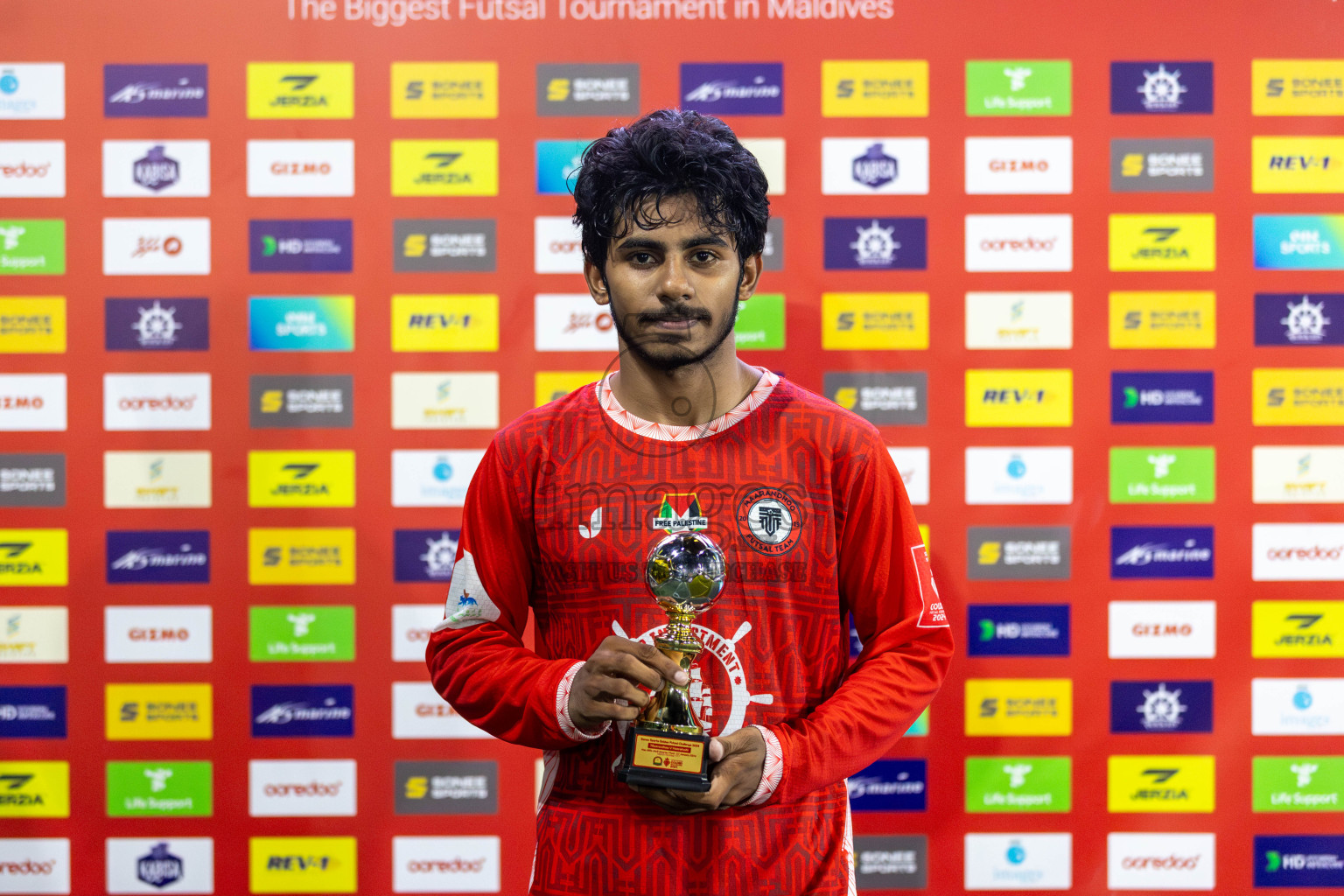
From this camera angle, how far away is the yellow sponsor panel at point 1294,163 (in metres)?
1.99

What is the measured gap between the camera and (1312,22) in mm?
1995

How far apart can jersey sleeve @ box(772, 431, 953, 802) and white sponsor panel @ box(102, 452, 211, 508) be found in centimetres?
150

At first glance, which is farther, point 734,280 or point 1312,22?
point 1312,22

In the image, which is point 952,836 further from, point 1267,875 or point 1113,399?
point 1113,399

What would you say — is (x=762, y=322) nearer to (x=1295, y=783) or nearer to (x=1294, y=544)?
(x=1294, y=544)

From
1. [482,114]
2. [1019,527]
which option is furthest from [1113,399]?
[482,114]

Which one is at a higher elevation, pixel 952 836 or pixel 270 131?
pixel 270 131

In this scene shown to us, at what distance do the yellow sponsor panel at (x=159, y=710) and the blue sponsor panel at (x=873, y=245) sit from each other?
1698 millimetres

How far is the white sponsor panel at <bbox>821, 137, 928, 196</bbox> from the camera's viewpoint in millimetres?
1983

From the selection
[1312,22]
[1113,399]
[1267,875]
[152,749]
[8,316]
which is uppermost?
[1312,22]

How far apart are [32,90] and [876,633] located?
2126mm

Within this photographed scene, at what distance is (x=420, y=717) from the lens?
201 centimetres

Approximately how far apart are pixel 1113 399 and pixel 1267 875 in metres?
1.13

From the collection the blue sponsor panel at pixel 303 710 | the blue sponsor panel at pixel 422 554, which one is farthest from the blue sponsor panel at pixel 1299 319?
the blue sponsor panel at pixel 303 710
